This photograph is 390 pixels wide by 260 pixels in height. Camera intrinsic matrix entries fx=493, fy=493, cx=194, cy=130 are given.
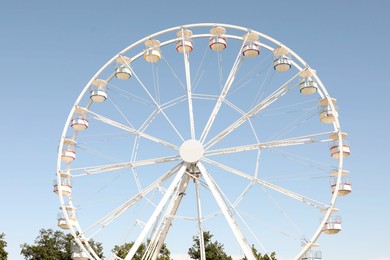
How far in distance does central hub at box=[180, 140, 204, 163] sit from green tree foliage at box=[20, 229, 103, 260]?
4851cm

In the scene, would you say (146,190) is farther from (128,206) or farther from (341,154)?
(341,154)

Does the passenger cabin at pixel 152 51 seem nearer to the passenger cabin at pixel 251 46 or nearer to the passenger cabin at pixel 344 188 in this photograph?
the passenger cabin at pixel 251 46

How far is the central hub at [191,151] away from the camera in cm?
2650

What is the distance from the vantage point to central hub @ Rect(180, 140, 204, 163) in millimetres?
26500

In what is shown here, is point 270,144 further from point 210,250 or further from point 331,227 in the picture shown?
point 210,250

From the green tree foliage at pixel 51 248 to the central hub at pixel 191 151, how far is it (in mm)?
48511

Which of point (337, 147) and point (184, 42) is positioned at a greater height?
point (184, 42)

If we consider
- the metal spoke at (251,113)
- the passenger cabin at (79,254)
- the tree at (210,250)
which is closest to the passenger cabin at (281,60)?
the metal spoke at (251,113)

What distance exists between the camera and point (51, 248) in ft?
236

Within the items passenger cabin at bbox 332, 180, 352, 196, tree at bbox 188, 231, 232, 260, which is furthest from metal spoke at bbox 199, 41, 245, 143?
tree at bbox 188, 231, 232, 260

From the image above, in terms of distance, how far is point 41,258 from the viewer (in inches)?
2781

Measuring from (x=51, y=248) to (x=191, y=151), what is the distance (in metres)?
52.3

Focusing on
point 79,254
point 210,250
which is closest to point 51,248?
point 210,250

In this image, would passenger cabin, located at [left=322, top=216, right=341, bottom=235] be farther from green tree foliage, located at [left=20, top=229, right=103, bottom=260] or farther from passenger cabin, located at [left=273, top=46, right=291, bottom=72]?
green tree foliage, located at [left=20, top=229, right=103, bottom=260]
